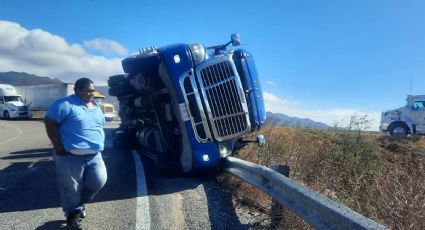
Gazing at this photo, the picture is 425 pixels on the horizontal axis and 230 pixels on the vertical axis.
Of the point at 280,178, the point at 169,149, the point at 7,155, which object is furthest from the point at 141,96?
the point at 280,178

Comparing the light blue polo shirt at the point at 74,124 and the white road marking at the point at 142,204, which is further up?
the light blue polo shirt at the point at 74,124

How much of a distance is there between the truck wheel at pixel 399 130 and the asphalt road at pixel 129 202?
18.6 meters

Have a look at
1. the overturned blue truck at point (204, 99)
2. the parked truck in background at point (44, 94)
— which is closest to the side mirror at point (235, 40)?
the overturned blue truck at point (204, 99)

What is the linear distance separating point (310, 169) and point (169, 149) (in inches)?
97.4

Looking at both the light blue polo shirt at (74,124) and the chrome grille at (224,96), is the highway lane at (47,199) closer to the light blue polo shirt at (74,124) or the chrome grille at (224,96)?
the light blue polo shirt at (74,124)

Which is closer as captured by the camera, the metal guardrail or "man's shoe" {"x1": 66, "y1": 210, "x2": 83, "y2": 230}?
the metal guardrail

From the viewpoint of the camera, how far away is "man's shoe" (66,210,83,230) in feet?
12.3

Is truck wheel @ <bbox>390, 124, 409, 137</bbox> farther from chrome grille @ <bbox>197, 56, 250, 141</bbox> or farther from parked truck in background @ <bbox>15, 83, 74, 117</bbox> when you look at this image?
parked truck in background @ <bbox>15, 83, 74, 117</bbox>

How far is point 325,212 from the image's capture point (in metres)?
2.96

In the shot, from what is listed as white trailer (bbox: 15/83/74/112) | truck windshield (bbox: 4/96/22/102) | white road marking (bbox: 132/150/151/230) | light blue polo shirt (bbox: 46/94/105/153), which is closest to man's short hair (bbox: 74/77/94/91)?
light blue polo shirt (bbox: 46/94/105/153)

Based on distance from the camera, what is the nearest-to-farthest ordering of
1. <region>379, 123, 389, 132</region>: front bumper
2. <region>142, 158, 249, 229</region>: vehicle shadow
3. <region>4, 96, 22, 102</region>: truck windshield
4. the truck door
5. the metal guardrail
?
the metal guardrail, <region>142, 158, 249, 229</region>: vehicle shadow, the truck door, <region>379, 123, 389, 132</region>: front bumper, <region>4, 96, 22, 102</region>: truck windshield

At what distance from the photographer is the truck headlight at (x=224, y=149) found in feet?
20.7

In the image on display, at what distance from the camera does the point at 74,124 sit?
13.0 ft

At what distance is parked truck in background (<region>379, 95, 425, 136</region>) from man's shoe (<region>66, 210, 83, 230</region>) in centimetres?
2138
